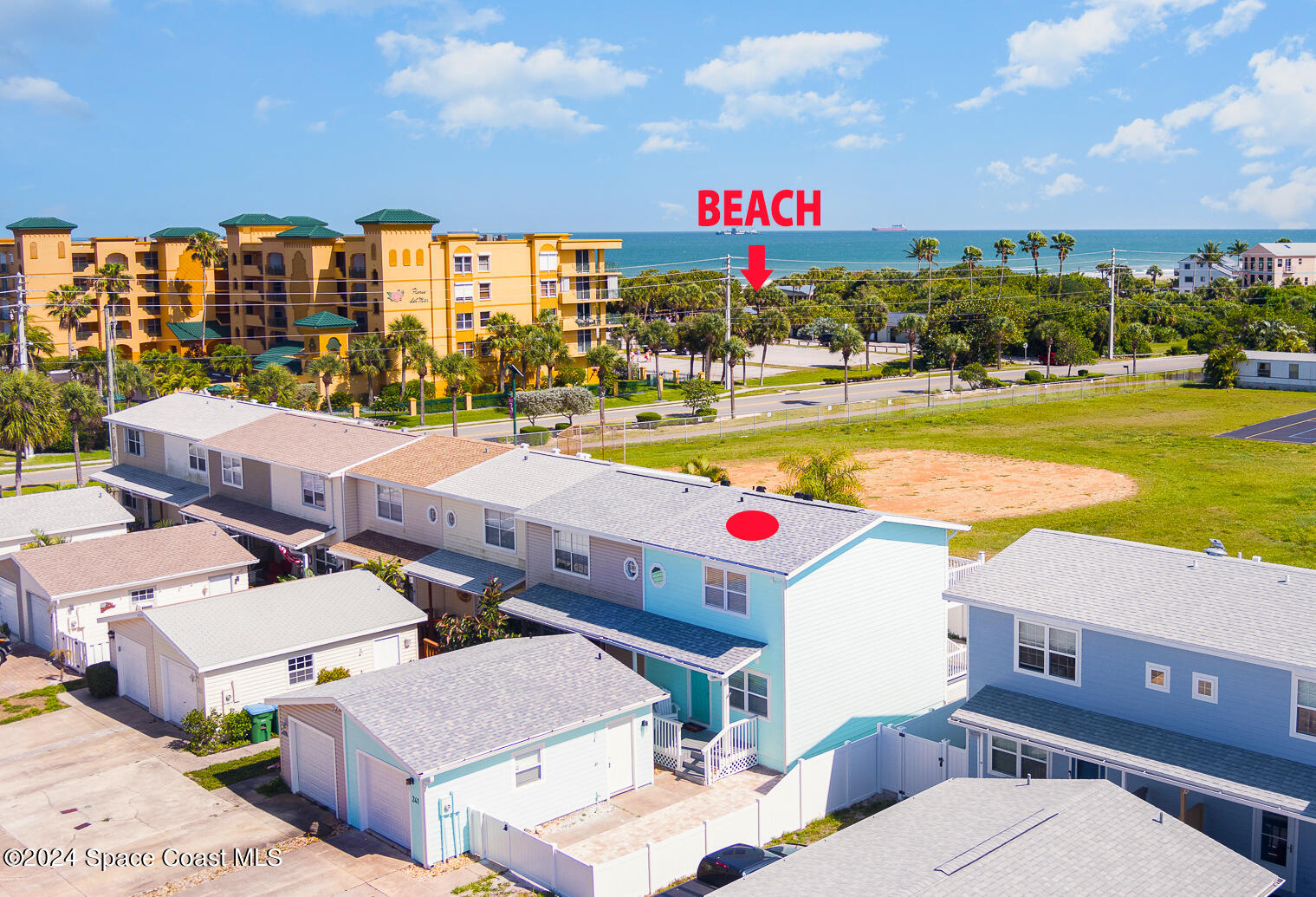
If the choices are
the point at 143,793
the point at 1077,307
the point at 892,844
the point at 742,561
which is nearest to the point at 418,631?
the point at 143,793

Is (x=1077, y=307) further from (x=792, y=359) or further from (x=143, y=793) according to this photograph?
(x=143, y=793)

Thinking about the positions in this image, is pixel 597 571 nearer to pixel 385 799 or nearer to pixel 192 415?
pixel 385 799

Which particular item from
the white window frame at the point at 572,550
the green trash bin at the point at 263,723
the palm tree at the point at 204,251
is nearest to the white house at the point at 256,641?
the green trash bin at the point at 263,723

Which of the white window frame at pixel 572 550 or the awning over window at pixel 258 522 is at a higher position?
the white window frame at pixel 572 550

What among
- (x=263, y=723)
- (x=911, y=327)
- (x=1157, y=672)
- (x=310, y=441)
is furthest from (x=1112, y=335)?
(x=263, y=723)

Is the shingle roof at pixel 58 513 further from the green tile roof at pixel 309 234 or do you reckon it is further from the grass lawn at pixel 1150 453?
the green tile roof at pixel 309 234
